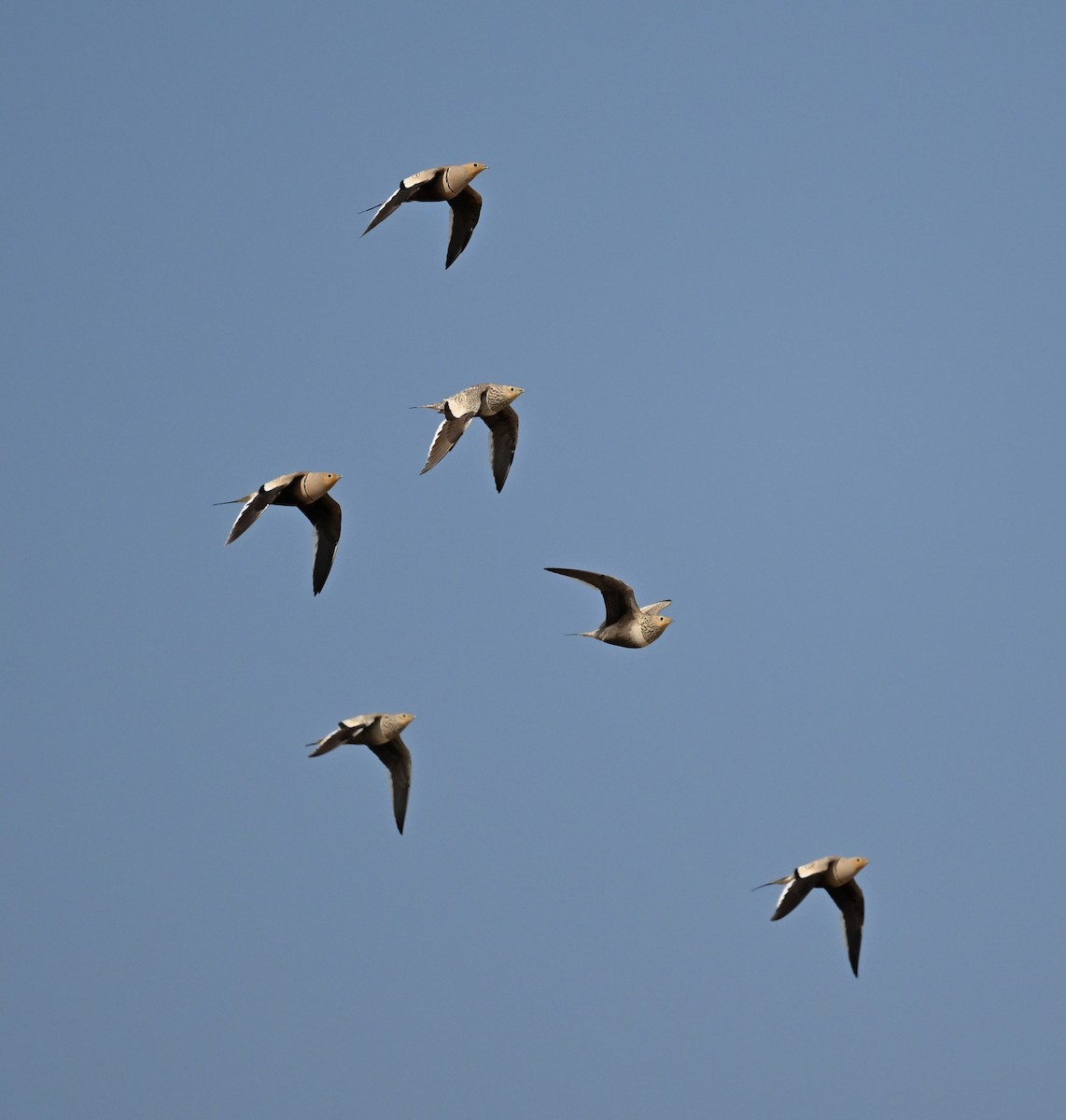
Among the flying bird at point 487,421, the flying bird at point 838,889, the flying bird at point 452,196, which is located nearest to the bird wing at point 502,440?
the flying bird at point 487,421

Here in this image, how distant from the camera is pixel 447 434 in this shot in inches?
1286

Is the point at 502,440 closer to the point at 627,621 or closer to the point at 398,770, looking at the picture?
Result: the point at 627,621

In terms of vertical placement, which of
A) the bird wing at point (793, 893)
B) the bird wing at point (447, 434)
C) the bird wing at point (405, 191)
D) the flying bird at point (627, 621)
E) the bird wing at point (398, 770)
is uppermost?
the bird wing at point (405, 191)

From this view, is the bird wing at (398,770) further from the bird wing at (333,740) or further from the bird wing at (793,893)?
the bird wing at (793,893)

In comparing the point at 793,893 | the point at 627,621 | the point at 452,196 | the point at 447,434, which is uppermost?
the point at 452,196

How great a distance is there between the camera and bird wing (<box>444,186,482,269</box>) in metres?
35.1

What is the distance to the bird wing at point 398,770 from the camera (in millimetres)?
32688

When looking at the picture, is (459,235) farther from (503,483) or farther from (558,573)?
(558,573)

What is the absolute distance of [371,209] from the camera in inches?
1228

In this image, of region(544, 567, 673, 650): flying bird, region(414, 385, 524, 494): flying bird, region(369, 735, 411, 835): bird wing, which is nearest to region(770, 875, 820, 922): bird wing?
region(544, 567, 673, 650): flying bird

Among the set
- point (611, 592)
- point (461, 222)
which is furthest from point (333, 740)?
point (461, 222)

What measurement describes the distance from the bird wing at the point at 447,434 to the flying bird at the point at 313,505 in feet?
5.99

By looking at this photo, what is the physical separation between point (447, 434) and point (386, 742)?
6.05 m

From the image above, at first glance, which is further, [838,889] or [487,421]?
[487,421]
